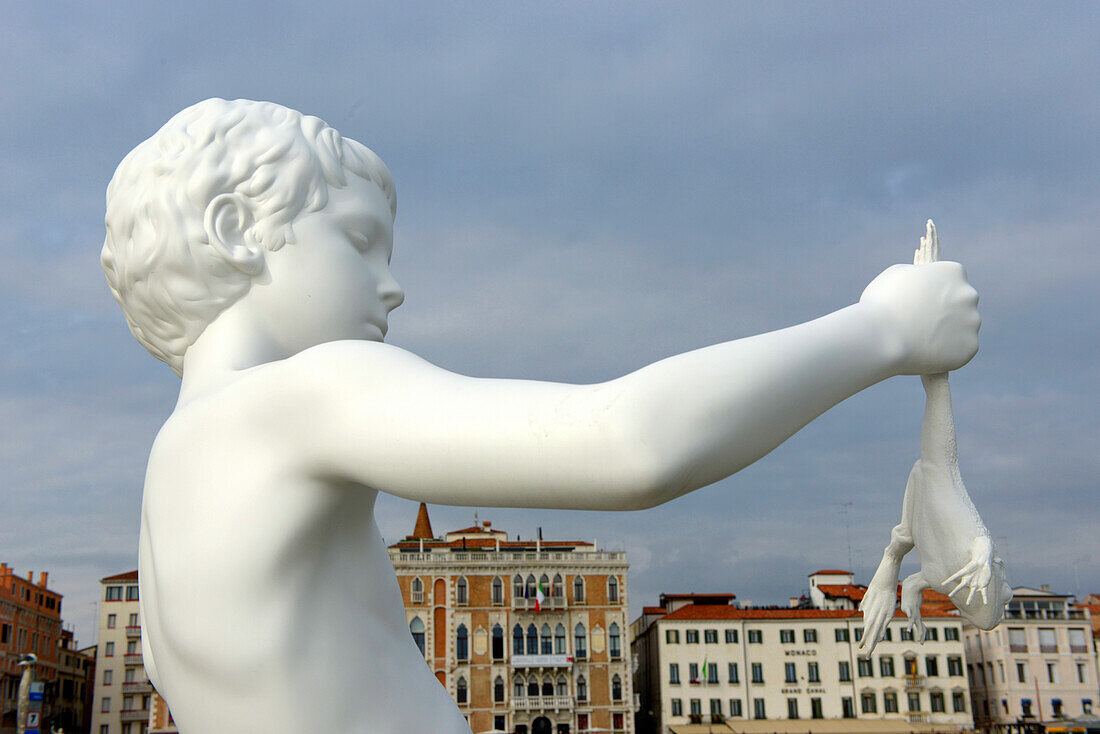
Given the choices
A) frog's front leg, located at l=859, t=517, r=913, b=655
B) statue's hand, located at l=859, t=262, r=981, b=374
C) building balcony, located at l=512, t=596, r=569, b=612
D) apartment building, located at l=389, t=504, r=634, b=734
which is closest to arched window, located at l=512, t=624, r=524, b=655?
apartment building, located at l=389, t=504, r=634, b=734

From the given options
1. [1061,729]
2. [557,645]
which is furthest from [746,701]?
[1061,729]

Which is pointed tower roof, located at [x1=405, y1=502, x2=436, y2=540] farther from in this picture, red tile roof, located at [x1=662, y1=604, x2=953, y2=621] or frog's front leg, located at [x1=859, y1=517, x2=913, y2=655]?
frog's front leg, located at [x1=859, y1=517, x2=913, y2=655]

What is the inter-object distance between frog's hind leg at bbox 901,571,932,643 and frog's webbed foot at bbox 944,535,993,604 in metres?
0.18

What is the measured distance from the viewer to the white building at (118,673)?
48.1 m

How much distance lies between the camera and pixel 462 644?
43125 millimetres

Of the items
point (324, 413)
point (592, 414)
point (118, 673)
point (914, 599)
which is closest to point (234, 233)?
point (324, 413)

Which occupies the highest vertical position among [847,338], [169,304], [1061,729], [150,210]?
[150,210]

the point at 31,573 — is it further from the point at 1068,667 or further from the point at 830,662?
the point at 1068,667

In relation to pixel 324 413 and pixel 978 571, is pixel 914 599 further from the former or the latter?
pixel 324 413

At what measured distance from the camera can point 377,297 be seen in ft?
5.57

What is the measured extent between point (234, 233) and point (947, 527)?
1.35 m

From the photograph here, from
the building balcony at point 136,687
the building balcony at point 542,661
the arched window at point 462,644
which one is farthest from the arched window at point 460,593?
the building balcony at point 136,687

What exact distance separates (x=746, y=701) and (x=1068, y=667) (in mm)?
16449

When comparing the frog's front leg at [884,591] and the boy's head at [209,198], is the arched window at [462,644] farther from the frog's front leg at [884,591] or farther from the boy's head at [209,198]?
the boy's head at [209,198]
